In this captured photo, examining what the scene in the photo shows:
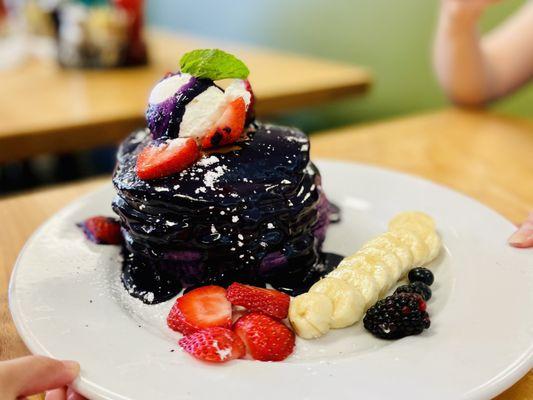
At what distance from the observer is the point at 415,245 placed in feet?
3.96

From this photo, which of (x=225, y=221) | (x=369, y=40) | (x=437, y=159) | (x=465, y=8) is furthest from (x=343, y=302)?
(x=369, y=40)

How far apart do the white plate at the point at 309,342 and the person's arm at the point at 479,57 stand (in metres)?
1.16

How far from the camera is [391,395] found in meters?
0.80

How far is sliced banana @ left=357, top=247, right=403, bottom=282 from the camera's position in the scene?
1149 millimetres

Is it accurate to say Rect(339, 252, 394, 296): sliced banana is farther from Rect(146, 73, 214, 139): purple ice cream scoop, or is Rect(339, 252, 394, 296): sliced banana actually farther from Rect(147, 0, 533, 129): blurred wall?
Rect(147, 0, 533, 129): blurred wall

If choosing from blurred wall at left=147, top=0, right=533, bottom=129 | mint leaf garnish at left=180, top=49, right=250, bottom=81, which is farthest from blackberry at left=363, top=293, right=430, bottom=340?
blurred wall at left=147, top=0, right=533, bottom=129

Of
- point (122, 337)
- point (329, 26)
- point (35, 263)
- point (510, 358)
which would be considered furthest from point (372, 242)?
point (329, 26)

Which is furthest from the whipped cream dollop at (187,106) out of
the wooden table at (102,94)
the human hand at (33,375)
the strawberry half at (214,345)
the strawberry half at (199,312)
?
the wooden table at (102,94)

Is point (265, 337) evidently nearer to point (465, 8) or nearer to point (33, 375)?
point (33, 375)

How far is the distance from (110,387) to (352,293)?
0.46 m

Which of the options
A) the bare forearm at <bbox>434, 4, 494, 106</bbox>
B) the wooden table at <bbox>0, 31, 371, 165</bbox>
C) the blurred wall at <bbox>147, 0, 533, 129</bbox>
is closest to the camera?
the wooden table at <bbox>0, 31, 371, 165</bbox>

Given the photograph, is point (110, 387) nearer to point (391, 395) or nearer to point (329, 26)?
point (391, 395)

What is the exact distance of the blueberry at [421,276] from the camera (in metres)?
1.14

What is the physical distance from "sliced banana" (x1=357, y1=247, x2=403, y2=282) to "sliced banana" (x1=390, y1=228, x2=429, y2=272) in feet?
0.15
